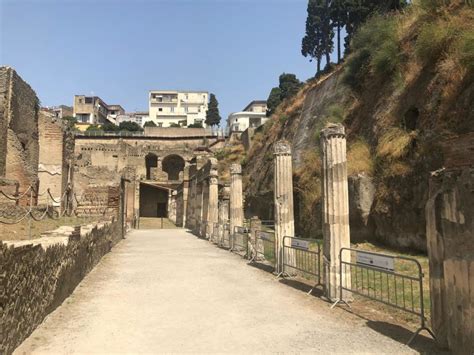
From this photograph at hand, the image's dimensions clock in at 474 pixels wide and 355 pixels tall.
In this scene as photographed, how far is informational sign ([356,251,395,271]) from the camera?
6.39 metres

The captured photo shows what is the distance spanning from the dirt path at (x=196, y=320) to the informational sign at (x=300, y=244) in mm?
953

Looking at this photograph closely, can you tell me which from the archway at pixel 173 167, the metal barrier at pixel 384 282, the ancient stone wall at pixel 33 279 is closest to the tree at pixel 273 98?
the archway at pixel 173 167

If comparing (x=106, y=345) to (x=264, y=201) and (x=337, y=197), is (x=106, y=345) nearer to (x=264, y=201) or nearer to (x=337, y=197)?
(x=337, y=197)

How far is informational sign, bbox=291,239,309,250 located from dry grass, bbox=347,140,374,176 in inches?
267

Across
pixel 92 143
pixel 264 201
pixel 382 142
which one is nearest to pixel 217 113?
pixel 92 143

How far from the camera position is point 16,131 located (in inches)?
859

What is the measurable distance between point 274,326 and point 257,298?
1.96m

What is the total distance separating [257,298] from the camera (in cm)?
812

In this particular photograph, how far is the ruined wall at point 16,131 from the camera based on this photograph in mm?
20484

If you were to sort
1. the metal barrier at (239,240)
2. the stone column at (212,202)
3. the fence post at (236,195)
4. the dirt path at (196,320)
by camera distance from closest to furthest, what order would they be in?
the dirt path at (196,320) < the metal barrier at (239,240) < the fence post at (236,195) < the stone column at (212,202)

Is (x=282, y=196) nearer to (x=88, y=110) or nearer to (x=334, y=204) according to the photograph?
(x=334, y=204)

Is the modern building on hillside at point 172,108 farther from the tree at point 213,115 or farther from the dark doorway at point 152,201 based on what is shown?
the dark doorway at point 152,201

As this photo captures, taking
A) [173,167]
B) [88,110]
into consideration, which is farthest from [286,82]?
[88,110]

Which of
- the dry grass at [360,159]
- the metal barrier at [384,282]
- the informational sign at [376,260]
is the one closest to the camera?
the metal barrier at [384,282]
